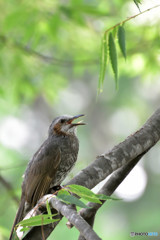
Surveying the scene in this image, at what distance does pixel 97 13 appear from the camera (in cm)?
367

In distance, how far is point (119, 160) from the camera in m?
2.68

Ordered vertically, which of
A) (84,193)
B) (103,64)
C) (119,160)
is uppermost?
(103,64)

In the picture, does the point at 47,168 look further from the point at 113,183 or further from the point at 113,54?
the point at 113,54

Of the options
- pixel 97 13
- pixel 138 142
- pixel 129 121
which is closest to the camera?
pixel 138 142

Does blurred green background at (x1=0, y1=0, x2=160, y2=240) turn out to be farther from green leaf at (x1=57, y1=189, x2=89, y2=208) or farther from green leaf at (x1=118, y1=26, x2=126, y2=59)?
green leaf at (x1=57, y1=189, x2=89, y2=208)

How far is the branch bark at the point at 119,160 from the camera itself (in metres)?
2.60

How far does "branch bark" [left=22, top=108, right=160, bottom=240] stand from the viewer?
2.60 metres

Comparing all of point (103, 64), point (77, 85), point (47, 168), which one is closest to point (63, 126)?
point (47, 168)

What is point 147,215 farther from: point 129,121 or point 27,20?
point 27,20

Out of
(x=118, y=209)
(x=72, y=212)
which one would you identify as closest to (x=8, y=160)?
(x=72, y=212)

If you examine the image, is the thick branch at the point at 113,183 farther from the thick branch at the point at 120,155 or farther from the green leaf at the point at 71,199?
the green leaf at the point at 71,199

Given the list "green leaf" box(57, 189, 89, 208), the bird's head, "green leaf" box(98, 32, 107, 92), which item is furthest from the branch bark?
the bird's head

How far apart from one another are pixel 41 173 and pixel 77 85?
49.1 feet

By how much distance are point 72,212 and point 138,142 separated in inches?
36.1
